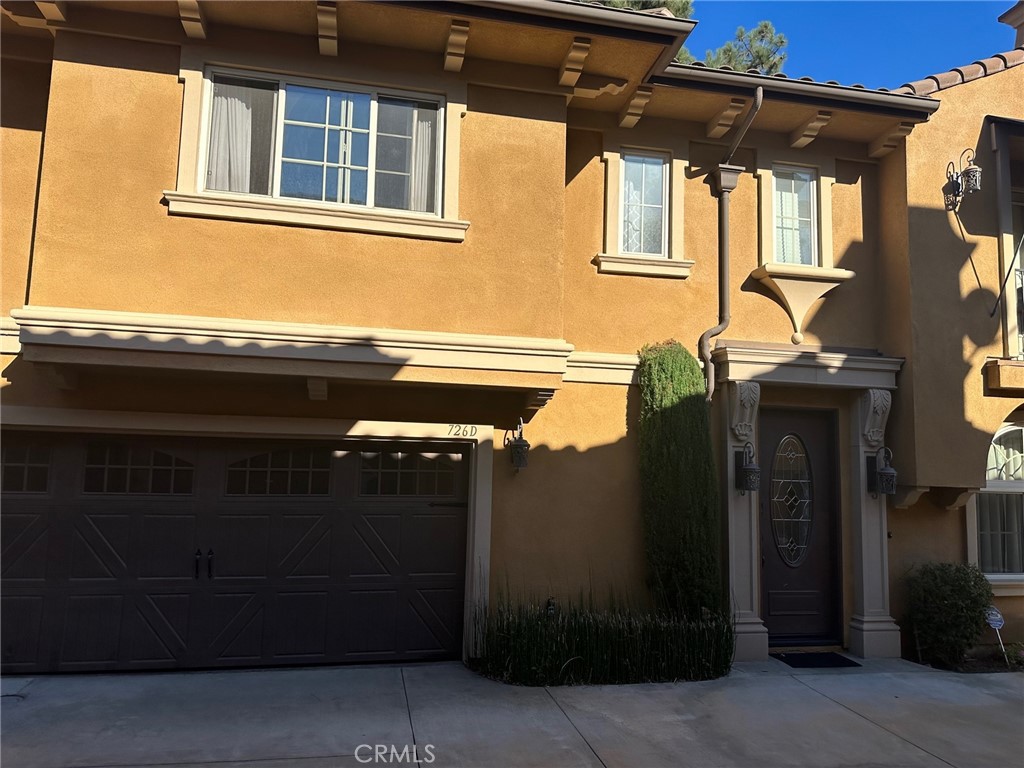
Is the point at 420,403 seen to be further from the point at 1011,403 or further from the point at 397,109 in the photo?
the point at 1011,403

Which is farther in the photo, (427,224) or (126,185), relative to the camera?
(427,224)

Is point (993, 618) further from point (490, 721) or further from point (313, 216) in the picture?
point (313, 216)

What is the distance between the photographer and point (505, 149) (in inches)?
283

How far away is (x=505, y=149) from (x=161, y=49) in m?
3.17

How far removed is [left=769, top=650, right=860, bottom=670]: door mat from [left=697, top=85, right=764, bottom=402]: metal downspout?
2.94 meters

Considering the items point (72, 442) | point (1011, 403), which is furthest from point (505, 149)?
point (1011, 403)

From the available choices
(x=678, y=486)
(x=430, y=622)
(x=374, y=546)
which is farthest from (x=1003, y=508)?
(x=374, y=546)

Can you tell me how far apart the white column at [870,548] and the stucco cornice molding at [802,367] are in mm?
233

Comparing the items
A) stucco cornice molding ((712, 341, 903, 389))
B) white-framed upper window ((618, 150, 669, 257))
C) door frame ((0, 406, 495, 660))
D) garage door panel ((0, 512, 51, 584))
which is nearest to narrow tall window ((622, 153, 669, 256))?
white-framed upper window ((618, 150, 669, 257))

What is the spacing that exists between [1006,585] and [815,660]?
263cm

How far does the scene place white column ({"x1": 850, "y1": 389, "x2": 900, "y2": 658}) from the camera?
8336mm

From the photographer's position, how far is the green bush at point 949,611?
317 inches

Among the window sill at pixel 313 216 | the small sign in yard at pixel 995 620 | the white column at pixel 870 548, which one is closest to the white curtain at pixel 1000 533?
the small sign in yard at pixel 995 620

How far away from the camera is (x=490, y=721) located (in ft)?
20.1
